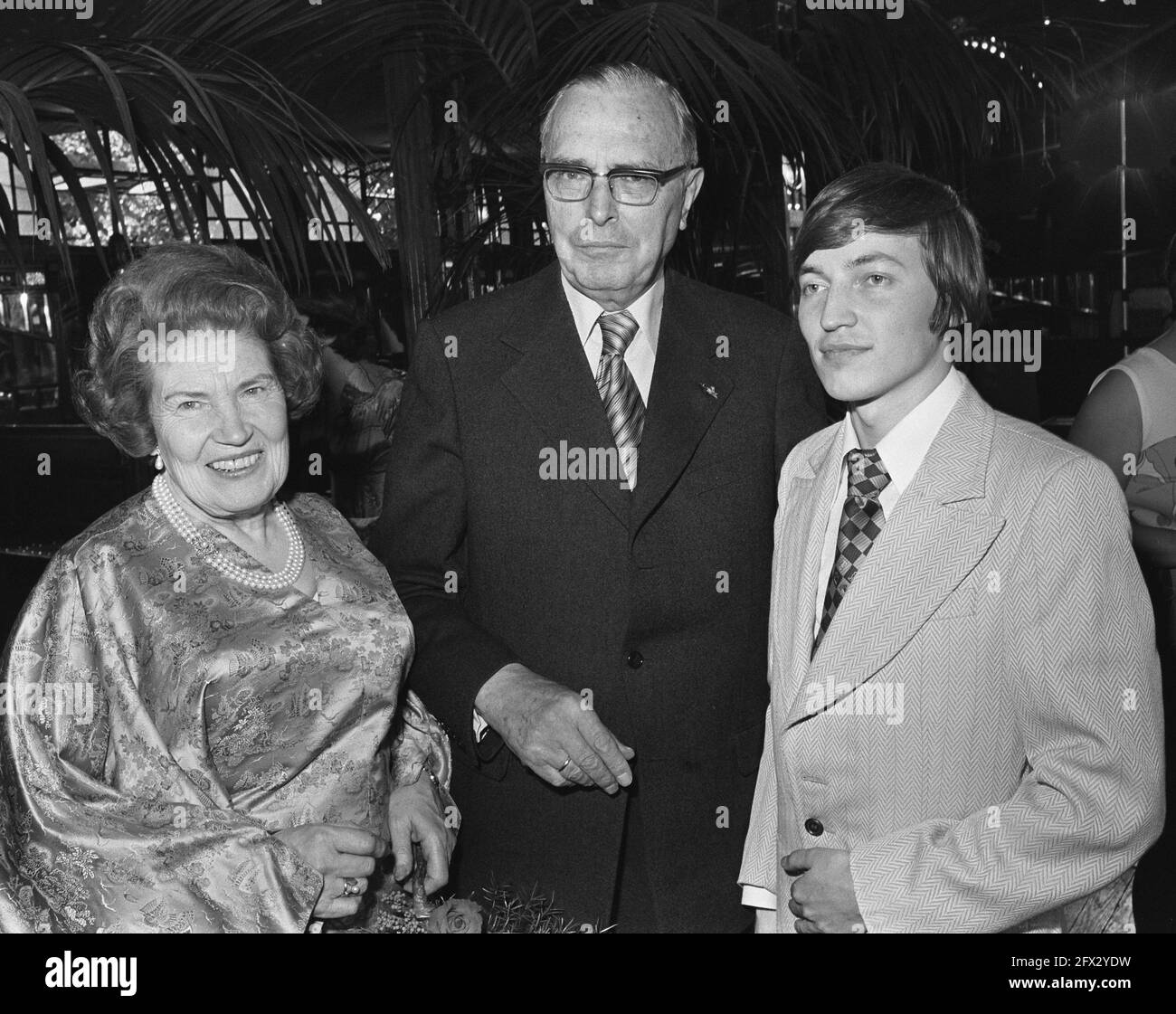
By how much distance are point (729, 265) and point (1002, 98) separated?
0.87 meters

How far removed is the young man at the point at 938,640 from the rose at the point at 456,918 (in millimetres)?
453

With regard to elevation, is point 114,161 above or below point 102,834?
above

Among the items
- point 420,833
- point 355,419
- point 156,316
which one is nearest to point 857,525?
point 420,833

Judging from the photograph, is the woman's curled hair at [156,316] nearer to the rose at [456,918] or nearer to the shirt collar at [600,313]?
the shirt collar at [600,313]

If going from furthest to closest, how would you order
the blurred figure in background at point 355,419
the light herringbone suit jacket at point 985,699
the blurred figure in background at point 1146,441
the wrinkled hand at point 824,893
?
1. the blurred figure in background at point 355,419
2. the blurred figure in background at point 1146,441
3. the wrinkled hand at point 824,893
4. the light herringbone suit jacket at point 985,699

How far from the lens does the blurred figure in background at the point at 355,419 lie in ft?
10.4

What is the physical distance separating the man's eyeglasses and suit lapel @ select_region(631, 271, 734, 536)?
22cm

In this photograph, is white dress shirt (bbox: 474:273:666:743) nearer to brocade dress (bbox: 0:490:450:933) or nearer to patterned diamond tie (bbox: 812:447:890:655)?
patterned diamond tie (bbox: 812:447:890:655)

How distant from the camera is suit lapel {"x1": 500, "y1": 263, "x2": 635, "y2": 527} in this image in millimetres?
2123

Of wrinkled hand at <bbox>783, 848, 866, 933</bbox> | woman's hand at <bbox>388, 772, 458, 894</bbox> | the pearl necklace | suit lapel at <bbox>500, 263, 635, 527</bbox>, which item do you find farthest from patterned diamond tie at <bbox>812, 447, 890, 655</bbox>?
the pearl necklace

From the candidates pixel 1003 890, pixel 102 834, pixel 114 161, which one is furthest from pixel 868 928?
pixel 114 161

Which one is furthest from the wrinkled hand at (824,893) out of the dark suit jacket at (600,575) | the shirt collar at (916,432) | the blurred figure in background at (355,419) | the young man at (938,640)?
the blurred figure in background at (355,419)
